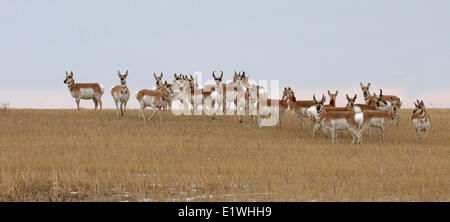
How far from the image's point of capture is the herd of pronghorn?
24.8 meters

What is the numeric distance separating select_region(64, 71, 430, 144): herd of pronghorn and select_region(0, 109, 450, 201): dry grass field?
835 mm

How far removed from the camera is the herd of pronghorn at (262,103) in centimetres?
2475

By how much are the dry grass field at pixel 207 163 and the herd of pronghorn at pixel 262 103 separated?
835 mm

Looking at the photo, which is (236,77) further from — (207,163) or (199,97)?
(207,163)

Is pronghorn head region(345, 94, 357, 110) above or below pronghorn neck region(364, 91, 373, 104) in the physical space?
below

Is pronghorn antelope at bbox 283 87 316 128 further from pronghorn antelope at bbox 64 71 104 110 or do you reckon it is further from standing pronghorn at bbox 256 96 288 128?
pronghorn antelope at bbox 64 71 104 110

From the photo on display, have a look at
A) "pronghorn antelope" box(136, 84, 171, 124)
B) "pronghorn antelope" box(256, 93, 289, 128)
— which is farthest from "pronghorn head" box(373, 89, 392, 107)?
"pronghorn antelope" box(136, 84, 171, 124)

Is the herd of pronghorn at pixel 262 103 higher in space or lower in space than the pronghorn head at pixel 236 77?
lower

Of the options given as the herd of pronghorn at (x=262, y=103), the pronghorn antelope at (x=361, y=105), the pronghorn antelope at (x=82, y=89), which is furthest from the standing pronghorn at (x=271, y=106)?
the pronghorn antelope at (x=82, y=89)

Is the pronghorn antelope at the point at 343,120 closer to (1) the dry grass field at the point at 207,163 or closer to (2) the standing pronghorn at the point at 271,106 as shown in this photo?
(1) the dry grass field at the point at 207,163
